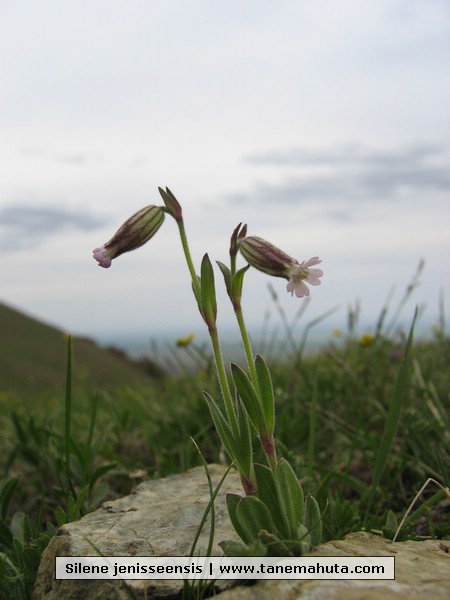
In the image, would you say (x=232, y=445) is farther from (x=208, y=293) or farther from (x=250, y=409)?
(x=208, y=293)

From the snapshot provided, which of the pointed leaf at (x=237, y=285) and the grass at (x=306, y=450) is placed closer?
the pointed leaf at (x=237, y=285)

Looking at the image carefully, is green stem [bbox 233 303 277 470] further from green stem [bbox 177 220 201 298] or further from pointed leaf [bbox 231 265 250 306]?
green stem [bbox 177 220 201 298]

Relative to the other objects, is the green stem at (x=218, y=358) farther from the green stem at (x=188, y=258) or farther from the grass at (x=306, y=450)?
the grass at (x=306, y=450)

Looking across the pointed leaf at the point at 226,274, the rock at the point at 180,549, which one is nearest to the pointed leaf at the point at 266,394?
the pointed leaf at the point at 226,274

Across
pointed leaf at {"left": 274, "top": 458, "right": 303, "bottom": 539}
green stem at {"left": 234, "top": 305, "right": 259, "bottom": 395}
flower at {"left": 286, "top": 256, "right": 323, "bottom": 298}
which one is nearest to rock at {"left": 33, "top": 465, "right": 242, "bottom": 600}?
pointed leaf at {"left": 274, "top": 458, "right": 303, "bottom": 539}

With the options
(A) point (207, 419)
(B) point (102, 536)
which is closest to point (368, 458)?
(A) point (207, 419)

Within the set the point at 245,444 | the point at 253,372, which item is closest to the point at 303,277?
the point at 253,372

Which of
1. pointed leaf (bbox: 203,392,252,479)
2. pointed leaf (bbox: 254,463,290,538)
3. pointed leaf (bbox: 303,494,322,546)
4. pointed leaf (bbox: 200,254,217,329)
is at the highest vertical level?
pointed leaf (bbox: 200,254,217,329)
